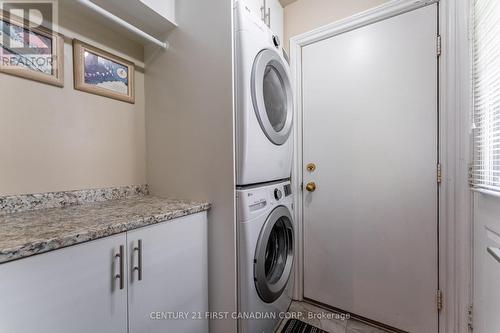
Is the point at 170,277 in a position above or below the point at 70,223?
below

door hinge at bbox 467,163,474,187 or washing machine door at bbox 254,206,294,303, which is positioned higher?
door hinge at bbox 467,163,474,187

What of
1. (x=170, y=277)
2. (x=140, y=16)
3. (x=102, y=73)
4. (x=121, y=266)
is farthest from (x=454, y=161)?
(x=102, y=73)

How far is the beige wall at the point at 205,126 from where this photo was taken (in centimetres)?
106

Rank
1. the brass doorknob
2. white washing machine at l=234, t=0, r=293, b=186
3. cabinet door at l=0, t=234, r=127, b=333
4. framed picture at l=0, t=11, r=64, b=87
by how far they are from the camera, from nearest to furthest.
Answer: cabinet door at l=0, t=234, r=127, b=333, framed picture at l=0, t=11, r=64, b=87, white washing machine at l=234, t=0, r=293, b=186, the brass doorknob

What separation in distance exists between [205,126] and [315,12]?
1.30 meters

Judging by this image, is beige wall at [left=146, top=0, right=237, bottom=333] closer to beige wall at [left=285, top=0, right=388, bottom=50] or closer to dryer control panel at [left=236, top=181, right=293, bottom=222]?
dryer control panel at [left=236, top=181, right=293, bottom=222]

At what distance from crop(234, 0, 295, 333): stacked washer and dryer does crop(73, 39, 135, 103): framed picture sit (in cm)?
76

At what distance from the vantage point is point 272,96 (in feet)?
4.33

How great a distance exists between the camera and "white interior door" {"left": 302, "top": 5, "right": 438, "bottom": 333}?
1.27 meters

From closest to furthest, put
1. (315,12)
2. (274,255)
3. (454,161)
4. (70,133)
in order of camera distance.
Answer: (70,133)
(454,161)
(274,255)
(315,12)

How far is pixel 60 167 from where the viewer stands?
103cm

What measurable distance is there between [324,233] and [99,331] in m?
1.41

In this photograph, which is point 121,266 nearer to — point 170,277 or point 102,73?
point 170,277

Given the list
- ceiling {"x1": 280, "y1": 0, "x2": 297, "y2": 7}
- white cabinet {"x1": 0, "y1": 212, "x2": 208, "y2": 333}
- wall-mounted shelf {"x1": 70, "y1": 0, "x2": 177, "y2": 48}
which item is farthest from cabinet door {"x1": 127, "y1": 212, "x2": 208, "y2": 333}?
ceiling {"x1": 280, "y1": 0, "x2": 297, "y2": 7}
